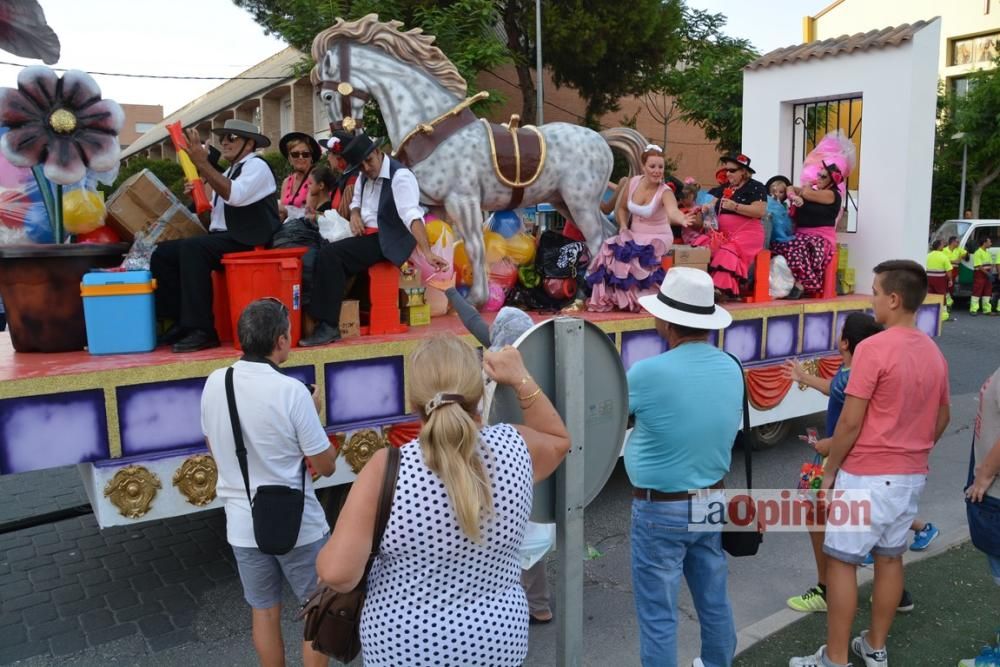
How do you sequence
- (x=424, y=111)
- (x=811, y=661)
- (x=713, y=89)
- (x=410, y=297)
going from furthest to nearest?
1. (x=713, y=89)
2. (x=424, y=111)
3. (x=410, y=297)
4. (x=811, y=661)

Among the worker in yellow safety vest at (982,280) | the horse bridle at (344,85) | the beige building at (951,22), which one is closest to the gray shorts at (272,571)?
the horse bridle at (344,85)

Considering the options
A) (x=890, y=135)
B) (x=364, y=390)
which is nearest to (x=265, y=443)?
(x=364, y=390)

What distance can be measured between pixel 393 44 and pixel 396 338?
231 cm

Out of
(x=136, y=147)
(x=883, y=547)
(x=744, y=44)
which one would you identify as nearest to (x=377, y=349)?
(x=883, y=547)

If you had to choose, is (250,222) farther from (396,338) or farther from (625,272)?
(625,272)

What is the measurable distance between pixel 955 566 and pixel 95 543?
5.15m

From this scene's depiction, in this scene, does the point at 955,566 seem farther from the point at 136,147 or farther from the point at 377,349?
the point at 136,147

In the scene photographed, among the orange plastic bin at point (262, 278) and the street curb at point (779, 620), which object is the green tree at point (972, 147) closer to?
the street curb at point (779, 620)

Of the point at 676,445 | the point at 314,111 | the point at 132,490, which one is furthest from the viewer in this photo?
the point at 314,111

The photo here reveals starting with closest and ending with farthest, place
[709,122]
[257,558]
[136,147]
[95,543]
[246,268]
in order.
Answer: [257,558] < [246,268] < [95,543] < [709,122] < [136,147]

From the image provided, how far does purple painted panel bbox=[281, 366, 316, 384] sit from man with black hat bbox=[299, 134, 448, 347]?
420 mm

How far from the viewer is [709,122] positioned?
22.1m

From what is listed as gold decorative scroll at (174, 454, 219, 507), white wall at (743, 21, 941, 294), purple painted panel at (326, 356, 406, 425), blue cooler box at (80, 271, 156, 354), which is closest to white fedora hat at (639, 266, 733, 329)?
purple painted panel at (326, 356, 406, 425)

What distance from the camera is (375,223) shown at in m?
4.96
